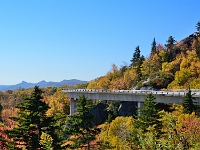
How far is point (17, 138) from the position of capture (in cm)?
1716

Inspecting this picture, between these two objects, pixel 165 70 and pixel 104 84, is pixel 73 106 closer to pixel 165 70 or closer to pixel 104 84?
pixel 104 84

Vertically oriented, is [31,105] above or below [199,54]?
below

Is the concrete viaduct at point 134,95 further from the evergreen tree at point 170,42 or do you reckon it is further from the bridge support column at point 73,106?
the evergreen tree at point 170,42

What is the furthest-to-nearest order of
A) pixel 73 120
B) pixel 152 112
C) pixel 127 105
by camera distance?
1. pixel 127 105
2. pixel 152 112
3. pixel 73 120

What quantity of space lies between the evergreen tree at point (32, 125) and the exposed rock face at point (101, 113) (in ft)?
135

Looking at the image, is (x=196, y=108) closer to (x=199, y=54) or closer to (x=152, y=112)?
(x=152, y=112)

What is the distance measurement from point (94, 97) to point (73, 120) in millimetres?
33826

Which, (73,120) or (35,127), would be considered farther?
(73,120)

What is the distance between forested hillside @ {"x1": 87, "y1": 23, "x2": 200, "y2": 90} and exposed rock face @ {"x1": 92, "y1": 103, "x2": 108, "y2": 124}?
854 centimetres

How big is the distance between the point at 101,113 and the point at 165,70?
18070 millimetres

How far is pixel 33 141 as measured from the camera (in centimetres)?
1633

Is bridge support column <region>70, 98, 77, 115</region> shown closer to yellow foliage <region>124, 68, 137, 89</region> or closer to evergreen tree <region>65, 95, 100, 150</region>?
yellow foliage <region>124, 68, 137, 89</region>

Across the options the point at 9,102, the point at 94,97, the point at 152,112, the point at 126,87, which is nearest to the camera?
the point at 152,112

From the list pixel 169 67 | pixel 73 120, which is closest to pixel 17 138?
pixel 73 120
